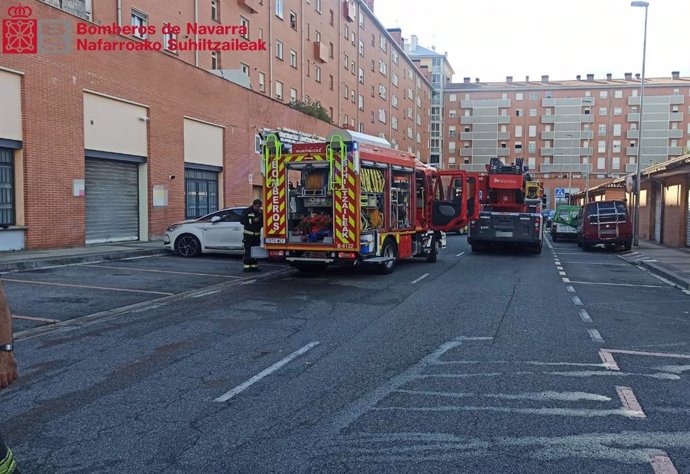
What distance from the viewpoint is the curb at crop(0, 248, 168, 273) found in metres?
13.0

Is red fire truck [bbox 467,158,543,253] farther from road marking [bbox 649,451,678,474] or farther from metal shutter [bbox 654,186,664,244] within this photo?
road marking [bbox 649,451,678,474]

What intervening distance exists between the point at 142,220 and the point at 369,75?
1441 inches

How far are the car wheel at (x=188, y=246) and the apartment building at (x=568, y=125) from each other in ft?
273

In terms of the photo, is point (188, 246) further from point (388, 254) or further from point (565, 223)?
point (565, 223)

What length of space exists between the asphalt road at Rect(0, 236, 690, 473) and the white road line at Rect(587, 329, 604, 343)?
0.15ft

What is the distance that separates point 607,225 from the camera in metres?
23.9

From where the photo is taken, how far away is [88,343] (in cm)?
698

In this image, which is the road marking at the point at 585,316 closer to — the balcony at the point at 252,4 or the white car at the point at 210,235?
the white car at the point at 210,235

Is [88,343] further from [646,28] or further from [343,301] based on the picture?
[646,28]

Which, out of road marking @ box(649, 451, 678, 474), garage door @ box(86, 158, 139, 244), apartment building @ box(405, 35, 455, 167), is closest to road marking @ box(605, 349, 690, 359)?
road marking @ box(649, 451, 678, 474)

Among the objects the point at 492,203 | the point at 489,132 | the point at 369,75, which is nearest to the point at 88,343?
the point at 492,203

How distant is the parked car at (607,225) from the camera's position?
2366cm

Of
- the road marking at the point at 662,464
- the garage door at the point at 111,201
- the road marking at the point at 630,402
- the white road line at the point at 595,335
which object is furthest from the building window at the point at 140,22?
the road marking at the point at 662,464

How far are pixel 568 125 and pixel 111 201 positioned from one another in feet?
295
